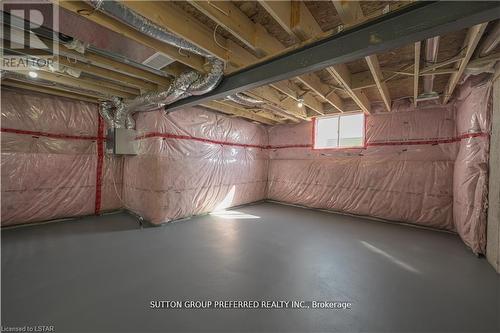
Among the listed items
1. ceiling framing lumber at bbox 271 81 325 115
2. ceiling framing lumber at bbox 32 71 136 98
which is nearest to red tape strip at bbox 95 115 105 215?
ceiling framing lumber at bbox 32 71 136 98

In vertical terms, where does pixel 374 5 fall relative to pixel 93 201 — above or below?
above

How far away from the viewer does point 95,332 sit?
1228mm

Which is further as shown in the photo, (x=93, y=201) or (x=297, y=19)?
(x=93, y=201)

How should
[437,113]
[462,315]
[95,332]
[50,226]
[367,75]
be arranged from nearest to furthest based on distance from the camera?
[95,332] < [462,315] < [367,75] < [50,226] < [437,113]

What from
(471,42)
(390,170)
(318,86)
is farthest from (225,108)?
(390,170)

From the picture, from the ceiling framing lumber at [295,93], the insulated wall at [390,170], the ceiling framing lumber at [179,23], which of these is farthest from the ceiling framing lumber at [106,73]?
the insulated wall at [390,170]

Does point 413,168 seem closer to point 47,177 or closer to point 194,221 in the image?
point 194,221

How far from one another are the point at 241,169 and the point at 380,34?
3744 mm

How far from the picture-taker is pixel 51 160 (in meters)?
3.21

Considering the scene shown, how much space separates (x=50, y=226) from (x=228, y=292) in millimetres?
3213

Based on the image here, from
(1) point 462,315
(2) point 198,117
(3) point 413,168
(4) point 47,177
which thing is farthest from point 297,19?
(4) point 47,177

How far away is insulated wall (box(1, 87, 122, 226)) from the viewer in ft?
9.47

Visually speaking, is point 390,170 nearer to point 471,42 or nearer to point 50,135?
point 471,42

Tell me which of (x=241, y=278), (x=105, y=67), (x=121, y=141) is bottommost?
(x=241, y=278)
